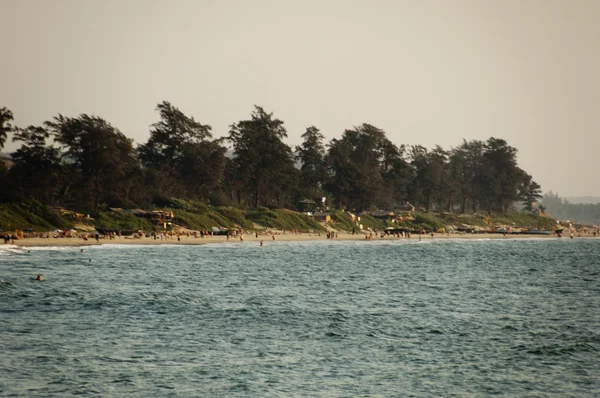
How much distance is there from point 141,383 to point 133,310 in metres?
15.9

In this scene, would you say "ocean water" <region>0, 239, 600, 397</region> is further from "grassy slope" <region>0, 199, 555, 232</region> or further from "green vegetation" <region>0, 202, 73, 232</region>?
"grassy slope" <region>0, 199, 555, 232</region>

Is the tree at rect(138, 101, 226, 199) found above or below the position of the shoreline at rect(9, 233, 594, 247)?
above

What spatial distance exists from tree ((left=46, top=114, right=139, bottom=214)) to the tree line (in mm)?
155

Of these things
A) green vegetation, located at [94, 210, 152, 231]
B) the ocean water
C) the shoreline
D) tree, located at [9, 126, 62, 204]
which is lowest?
the ocean water

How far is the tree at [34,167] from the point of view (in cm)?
10325

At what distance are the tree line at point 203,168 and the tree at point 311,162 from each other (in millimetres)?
236

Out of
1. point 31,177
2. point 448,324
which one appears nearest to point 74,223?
point 31,177

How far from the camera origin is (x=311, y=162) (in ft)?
543

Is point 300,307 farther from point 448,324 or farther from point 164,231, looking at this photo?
point 164,231

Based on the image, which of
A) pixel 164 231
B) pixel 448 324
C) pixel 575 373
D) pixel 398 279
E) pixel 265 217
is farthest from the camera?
pixel 265 217

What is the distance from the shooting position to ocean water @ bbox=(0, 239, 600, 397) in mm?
24562

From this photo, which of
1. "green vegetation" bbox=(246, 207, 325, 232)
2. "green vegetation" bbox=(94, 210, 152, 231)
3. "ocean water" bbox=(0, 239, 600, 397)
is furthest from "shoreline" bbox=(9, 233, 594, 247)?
"ocean water" bbox=(0, 239, 600, 397)

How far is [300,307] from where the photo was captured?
43.1 metres

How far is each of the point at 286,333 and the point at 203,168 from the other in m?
98.5
